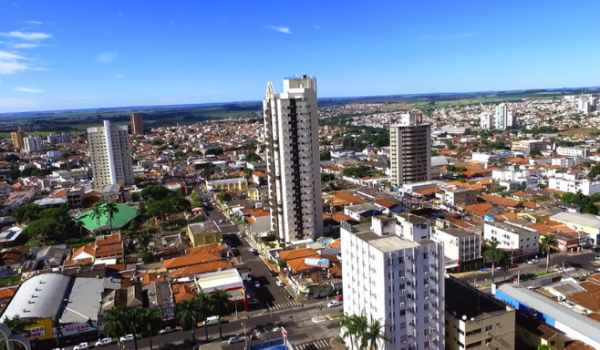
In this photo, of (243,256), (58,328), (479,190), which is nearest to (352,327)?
(58,328)

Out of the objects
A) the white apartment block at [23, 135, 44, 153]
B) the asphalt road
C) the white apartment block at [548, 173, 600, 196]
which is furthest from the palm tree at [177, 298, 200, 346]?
the white apartment block at [23, 135, 44, 153]

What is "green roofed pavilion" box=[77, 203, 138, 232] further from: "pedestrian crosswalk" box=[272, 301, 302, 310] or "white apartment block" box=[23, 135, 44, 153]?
"white apartment block" box=[23, 135, 44, 153]

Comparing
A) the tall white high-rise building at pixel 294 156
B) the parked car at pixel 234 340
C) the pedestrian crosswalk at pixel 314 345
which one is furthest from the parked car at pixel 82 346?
the tall white high-rise building at pixel 294 156

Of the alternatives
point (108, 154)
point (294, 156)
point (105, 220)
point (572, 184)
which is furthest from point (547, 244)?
point (108, 154)

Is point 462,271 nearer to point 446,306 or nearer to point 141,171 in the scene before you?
point 446,306

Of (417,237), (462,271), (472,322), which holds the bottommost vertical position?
(462,271)

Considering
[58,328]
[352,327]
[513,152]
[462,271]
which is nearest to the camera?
[352,327]

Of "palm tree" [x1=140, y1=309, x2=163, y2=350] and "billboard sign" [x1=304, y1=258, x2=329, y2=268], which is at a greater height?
"palm tree" [x1=140, y1=309, x2=163, y2=350]

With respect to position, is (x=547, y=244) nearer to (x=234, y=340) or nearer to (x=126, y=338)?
(x=234, y=340)
